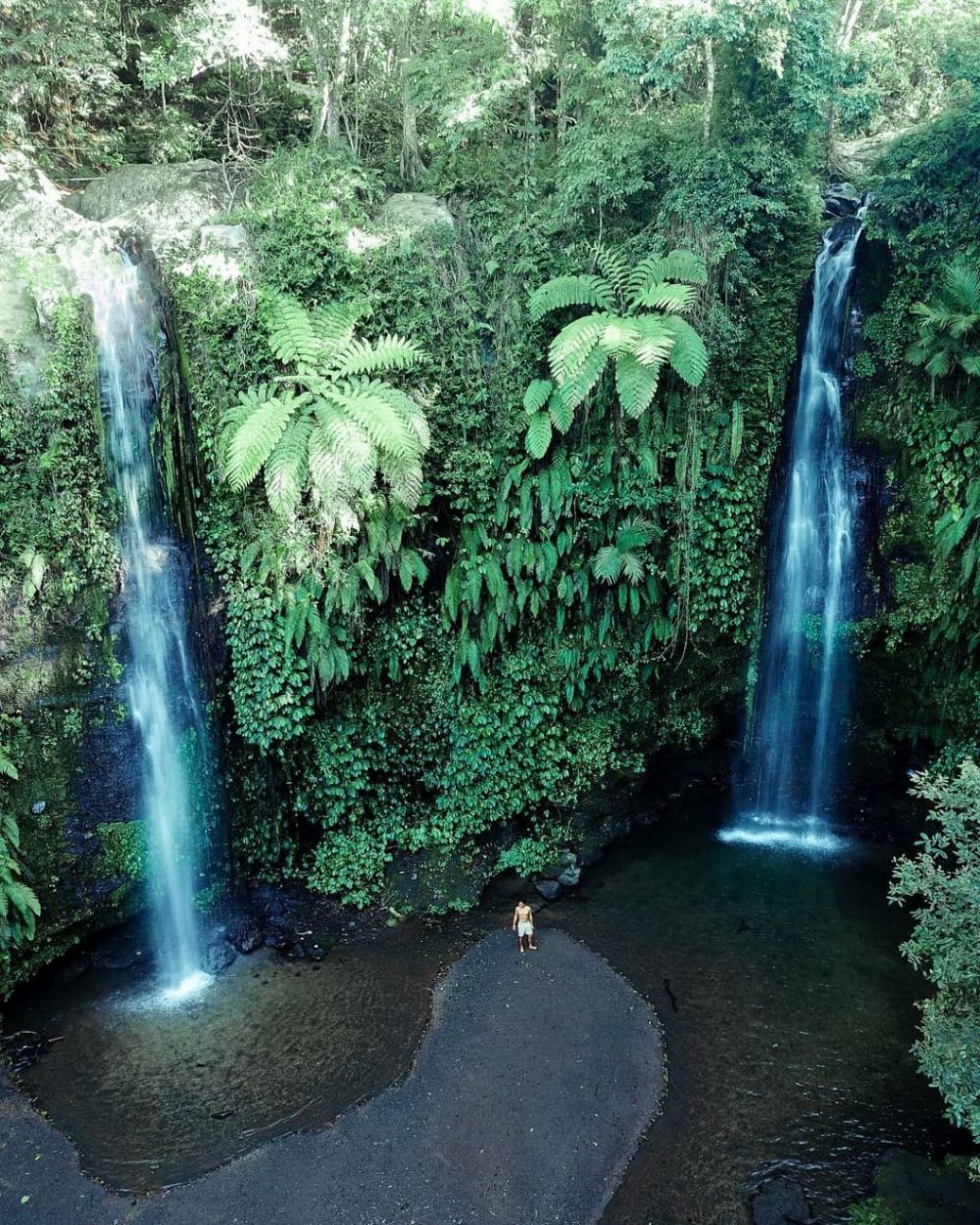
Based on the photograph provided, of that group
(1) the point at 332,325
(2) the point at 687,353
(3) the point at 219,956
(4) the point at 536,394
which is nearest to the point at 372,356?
(1) the point at 332,325

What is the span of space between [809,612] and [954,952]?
6.32 metres

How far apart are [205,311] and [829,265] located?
9289mm

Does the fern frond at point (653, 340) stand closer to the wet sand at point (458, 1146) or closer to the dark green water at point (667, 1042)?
the dark green water at point (667, 1042)

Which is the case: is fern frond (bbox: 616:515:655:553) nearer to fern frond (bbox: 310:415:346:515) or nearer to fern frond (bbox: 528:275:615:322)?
fern frond (bbox: 528:275:615:322)

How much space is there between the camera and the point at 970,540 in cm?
1009

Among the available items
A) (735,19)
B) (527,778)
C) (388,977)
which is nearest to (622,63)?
(735,19)

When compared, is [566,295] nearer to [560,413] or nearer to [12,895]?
[560,413]

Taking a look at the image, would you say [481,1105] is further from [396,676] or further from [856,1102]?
[396,676]

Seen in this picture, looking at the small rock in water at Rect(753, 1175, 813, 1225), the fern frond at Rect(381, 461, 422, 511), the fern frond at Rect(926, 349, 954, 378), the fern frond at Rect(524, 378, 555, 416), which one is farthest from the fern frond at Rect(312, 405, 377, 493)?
the small rock in water at Rect(753, 1175, 813, 1225)

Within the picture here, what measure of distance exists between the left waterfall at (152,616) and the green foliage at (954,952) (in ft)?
27.7

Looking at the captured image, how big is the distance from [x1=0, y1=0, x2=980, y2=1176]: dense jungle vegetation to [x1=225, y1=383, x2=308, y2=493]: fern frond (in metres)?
0.04

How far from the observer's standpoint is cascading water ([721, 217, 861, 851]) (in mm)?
11664

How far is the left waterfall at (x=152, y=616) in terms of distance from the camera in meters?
10.0

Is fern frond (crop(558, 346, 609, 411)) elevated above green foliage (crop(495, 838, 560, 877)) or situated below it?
above
